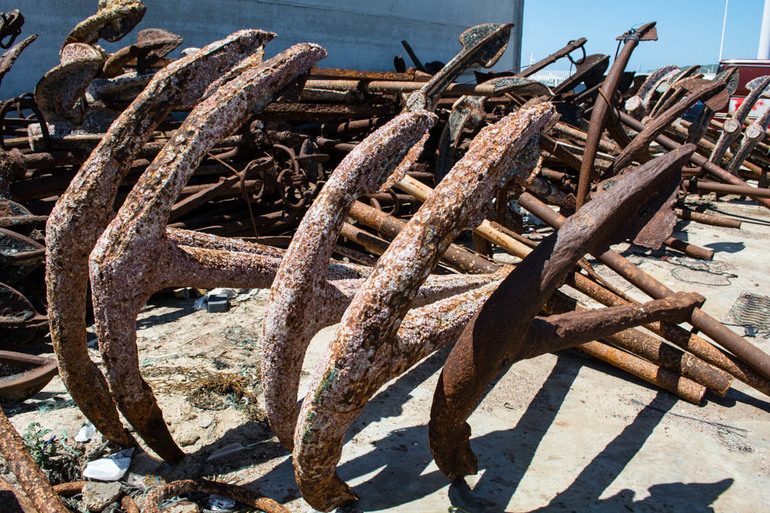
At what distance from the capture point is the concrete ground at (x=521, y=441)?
227cm

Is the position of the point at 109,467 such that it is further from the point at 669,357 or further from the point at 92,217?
the point at 669,357

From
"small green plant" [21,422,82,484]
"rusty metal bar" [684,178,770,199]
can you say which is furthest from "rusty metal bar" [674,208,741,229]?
"small green plant" [21,422,82,484]

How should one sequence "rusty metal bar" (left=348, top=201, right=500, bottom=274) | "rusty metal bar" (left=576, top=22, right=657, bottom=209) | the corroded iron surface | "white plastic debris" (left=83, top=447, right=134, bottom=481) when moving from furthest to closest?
"rusty metal bar" (left=576, top=22, right=657, bottom=209), "rusty metal bar" (left=348, top=201, right=500, bottom=274), "white plastic debris" (left=83, top=447, right=134, bottom=481), the corroded iron surface

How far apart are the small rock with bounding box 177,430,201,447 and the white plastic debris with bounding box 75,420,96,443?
436 mm

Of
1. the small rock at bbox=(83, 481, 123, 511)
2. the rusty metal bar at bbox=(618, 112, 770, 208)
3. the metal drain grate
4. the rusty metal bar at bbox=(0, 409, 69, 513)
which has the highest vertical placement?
the rusty metal bar at bbox=(618, 112, 770, 208)

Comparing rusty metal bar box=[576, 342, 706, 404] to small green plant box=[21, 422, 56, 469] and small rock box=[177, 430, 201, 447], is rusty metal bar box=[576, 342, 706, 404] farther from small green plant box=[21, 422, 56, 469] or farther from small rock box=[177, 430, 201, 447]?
small green plant box=[21, 422, 56, 469]

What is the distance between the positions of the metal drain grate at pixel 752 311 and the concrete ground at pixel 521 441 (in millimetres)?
215

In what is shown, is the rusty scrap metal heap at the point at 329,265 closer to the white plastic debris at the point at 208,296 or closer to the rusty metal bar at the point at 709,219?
the white plastic debris at the point at 208,296

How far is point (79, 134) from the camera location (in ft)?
14.5

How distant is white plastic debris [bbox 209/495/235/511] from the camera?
2193 mm

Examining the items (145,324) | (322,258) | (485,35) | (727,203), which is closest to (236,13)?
(485,35)

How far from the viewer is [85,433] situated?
104 inches

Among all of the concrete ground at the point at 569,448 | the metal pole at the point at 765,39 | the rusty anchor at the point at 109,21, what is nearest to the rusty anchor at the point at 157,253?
the concrete ground at the point at 569,448

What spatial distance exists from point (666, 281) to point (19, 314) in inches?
205
